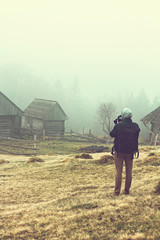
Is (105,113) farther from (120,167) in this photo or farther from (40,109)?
(120,167)

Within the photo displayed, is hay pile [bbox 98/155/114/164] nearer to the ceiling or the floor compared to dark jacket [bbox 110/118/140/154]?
nearer to the floor

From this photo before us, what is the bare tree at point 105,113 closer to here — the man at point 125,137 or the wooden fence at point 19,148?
the wooden fence at point 19,148

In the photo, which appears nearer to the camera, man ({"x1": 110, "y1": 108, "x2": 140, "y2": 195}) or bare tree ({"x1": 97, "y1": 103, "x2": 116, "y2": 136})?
man ({"x1": 110, "y1": 108, "x2": 140, "y2": 195})

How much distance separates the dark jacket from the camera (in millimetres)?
6238

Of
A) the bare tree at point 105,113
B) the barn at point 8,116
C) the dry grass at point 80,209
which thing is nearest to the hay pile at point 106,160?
the dry grass at point 80,209

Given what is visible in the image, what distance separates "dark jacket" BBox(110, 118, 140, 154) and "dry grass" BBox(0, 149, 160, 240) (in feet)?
3.85


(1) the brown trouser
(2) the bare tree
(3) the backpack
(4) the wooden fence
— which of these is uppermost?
(2) the bare tree

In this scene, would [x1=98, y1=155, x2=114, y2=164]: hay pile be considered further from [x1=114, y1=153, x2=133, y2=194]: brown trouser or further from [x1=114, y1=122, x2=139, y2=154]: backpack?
[x1=114, y1=122, x2=139, y2=154]: backpack

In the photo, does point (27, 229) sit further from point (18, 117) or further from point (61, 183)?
point (18, 117)

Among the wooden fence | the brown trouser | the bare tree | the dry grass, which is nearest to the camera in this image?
the dry grass

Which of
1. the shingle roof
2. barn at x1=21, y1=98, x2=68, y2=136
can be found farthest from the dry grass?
Result: the shingle roof

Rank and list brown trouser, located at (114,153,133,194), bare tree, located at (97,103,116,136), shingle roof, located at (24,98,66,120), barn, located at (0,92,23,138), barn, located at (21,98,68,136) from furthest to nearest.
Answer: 1. bare tree, located at (97,103,116,136)
2. shingle roof, located at (24,98,66,120)
3. barn, located at (21,98,68,136)
4. barn, located at (0,92,23,138)
5. brown trouser, located at (114,153,133,194)

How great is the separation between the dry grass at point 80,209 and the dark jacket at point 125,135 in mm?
1173

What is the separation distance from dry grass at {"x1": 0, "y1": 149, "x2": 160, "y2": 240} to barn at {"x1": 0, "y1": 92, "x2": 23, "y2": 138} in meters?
24.3
